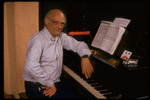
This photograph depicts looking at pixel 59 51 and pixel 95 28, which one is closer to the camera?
pixel 59 51

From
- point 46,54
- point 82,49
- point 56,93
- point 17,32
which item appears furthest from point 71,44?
point 17,32

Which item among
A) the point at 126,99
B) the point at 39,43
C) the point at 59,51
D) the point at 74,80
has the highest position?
the point at 39,43

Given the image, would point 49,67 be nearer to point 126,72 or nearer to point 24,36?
Result: point 24,36

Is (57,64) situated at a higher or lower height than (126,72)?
lower

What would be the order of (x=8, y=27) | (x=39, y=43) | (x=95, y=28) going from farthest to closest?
1. (x=8, y=27)
2. (x=95, y=28)
3. (x=39, y=43)

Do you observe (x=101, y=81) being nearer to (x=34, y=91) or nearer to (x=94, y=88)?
(x=94, y=88)

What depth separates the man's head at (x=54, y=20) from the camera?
1819mm

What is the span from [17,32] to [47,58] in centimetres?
96

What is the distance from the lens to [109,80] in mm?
1494

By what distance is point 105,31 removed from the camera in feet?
6.25

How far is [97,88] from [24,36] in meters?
1.66


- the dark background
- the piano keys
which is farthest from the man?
the dark background

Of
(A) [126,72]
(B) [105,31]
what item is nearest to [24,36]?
(B) [105,31]

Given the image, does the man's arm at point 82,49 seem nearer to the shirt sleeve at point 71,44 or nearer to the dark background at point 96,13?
the shirt sleeve at point 71,44
